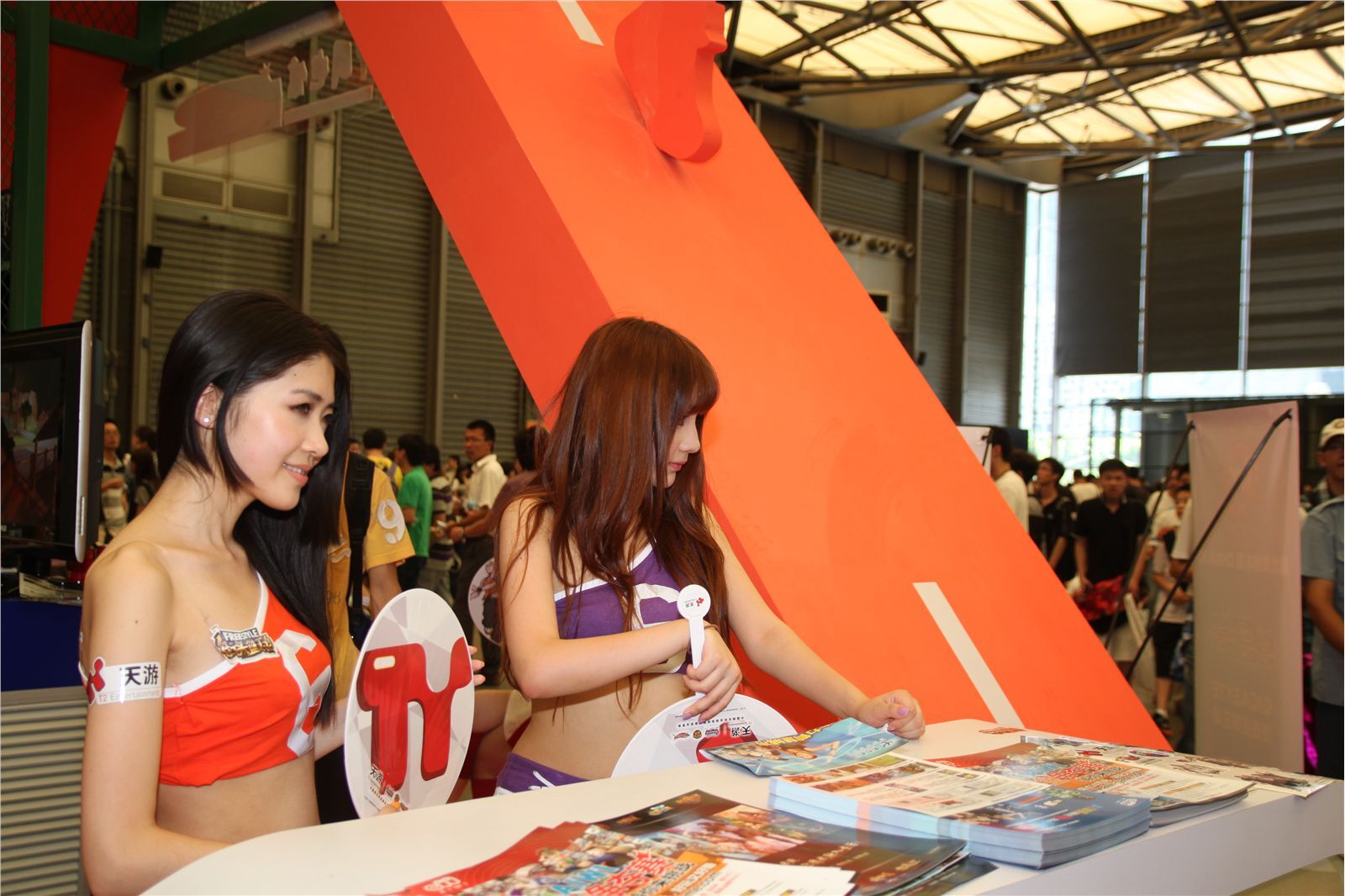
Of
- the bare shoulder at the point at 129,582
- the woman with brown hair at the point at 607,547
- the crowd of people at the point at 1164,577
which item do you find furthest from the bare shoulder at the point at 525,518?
the crowd of people at the point at 1164,577

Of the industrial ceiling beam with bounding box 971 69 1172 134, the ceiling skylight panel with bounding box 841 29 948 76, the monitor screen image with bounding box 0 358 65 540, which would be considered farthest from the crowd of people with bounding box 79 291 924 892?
the industrial ceiling beam with bounding box 971 69 1172 134

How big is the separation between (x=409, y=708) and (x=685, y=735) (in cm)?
38

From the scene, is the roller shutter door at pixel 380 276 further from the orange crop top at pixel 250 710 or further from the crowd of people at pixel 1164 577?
the orange crop top at pixel 250 710

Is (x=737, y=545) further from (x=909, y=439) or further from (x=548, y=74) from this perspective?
(x=548, y=74)

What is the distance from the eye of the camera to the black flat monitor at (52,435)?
8.06 feet

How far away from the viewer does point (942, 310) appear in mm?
17188

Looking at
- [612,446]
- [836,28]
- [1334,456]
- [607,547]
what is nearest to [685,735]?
[607,547]

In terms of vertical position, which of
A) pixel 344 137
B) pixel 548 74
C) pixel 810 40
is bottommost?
pixel 548 74

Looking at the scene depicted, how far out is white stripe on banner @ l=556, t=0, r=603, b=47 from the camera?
282cm

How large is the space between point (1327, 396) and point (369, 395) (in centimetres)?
1146

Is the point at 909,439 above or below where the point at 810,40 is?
below

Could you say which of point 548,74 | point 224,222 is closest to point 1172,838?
point 548,74

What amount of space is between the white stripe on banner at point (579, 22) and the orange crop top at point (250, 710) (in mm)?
1832

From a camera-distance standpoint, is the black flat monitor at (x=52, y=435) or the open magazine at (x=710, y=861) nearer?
the open magazine at (x=710, y=861)
